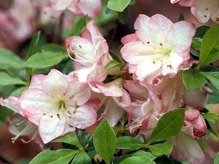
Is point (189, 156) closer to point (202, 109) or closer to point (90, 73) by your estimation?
point (202, 109)

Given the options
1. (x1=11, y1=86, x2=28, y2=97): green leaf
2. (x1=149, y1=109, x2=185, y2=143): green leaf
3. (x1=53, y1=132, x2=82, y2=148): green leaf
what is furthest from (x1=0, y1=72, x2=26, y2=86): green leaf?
(x1=149, y1=109, x2=185, y2=143): green leaf

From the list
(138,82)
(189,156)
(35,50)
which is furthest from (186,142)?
(35,50)

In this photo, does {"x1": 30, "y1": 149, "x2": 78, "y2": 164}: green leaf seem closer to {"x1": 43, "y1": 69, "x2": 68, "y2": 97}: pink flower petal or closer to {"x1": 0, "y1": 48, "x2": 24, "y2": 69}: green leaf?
{"x1": 43, "y1": 69, "x2": 68, "y2": 97}: pink flower petal

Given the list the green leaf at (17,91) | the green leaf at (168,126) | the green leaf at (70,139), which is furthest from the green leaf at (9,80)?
the green leaf at (168,126)

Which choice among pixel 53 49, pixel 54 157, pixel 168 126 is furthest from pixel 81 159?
pixel 53 49

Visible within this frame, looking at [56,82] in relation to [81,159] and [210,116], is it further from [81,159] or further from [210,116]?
[210,116]

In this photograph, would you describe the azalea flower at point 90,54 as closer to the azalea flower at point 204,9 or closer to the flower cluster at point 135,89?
the flower cluster at point 135,89
